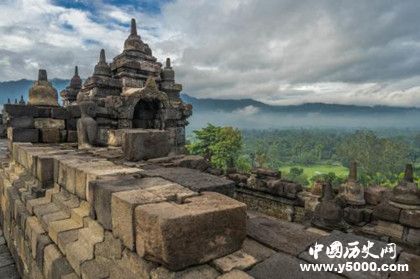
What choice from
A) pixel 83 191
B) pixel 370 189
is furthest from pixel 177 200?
pixel 370 189

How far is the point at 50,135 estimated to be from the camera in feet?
25.3

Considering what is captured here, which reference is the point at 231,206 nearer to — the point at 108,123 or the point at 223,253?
the point at 223,253

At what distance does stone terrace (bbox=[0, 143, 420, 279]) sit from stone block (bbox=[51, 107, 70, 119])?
4592mm

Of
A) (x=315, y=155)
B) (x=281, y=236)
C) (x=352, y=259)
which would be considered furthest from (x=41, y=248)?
(x=315, y=155)

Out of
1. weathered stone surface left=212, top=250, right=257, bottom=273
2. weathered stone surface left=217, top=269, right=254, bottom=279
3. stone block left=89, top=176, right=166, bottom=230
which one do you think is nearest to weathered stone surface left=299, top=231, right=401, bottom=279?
weathered stone surface left=212, top=250, right=257, bottom=273

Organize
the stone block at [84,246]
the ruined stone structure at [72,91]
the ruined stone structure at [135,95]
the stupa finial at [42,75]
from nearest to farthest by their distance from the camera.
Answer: the stone block at [84,246] < the stupa finial at [42,75] < the ruined stone structure at [135,95] < the ruined stone structure at [72,91]

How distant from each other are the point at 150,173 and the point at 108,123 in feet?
23.6

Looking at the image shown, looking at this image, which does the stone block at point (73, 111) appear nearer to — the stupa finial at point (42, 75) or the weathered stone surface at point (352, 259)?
the stupa finial at point (42, 75)

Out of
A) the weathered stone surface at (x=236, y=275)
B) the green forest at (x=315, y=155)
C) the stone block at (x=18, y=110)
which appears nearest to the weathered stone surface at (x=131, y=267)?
the weathered stone surface at (x=236, y=275)

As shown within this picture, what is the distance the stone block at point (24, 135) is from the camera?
705 cm

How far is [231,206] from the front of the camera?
6.62ft

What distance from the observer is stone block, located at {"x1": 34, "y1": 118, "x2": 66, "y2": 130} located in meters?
7.51

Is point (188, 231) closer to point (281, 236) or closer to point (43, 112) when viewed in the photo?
point (281, 236)

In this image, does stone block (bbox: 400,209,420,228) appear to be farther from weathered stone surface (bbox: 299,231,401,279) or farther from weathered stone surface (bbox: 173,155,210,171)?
weathered stone surface (bbox: 173,155,210,171)
